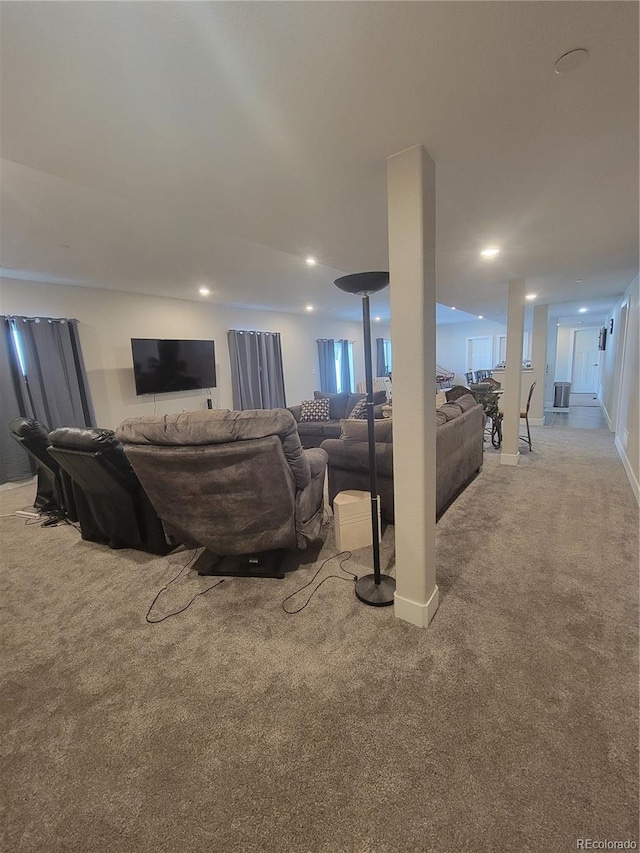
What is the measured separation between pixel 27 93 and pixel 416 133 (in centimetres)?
143

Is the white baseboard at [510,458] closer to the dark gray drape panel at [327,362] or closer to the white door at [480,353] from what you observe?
the dark gray drape panel at [327,362]

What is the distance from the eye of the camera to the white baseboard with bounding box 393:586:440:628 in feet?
5.70

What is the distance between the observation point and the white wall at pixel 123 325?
14.5ft

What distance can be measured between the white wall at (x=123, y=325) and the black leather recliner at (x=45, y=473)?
6.05 feet

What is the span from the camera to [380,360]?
34.6 ft

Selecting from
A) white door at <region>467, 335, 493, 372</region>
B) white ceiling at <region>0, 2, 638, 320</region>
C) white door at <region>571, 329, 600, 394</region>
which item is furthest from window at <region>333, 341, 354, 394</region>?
white ceiling at <region>0, 2, 638, 320</region>

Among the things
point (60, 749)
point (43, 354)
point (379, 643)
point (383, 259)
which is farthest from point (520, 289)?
point (43, 354)

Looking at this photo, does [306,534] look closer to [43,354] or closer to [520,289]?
[520,289]

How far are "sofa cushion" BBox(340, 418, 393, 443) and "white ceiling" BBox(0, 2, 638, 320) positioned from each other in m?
1.45

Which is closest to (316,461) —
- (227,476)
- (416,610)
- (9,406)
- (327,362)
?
(227,476)

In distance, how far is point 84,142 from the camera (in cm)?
143

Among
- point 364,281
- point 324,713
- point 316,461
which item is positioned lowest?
point 324,713

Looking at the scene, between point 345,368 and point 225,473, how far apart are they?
8.01 meters

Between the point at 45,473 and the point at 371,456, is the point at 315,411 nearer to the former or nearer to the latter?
the point at 45,473
